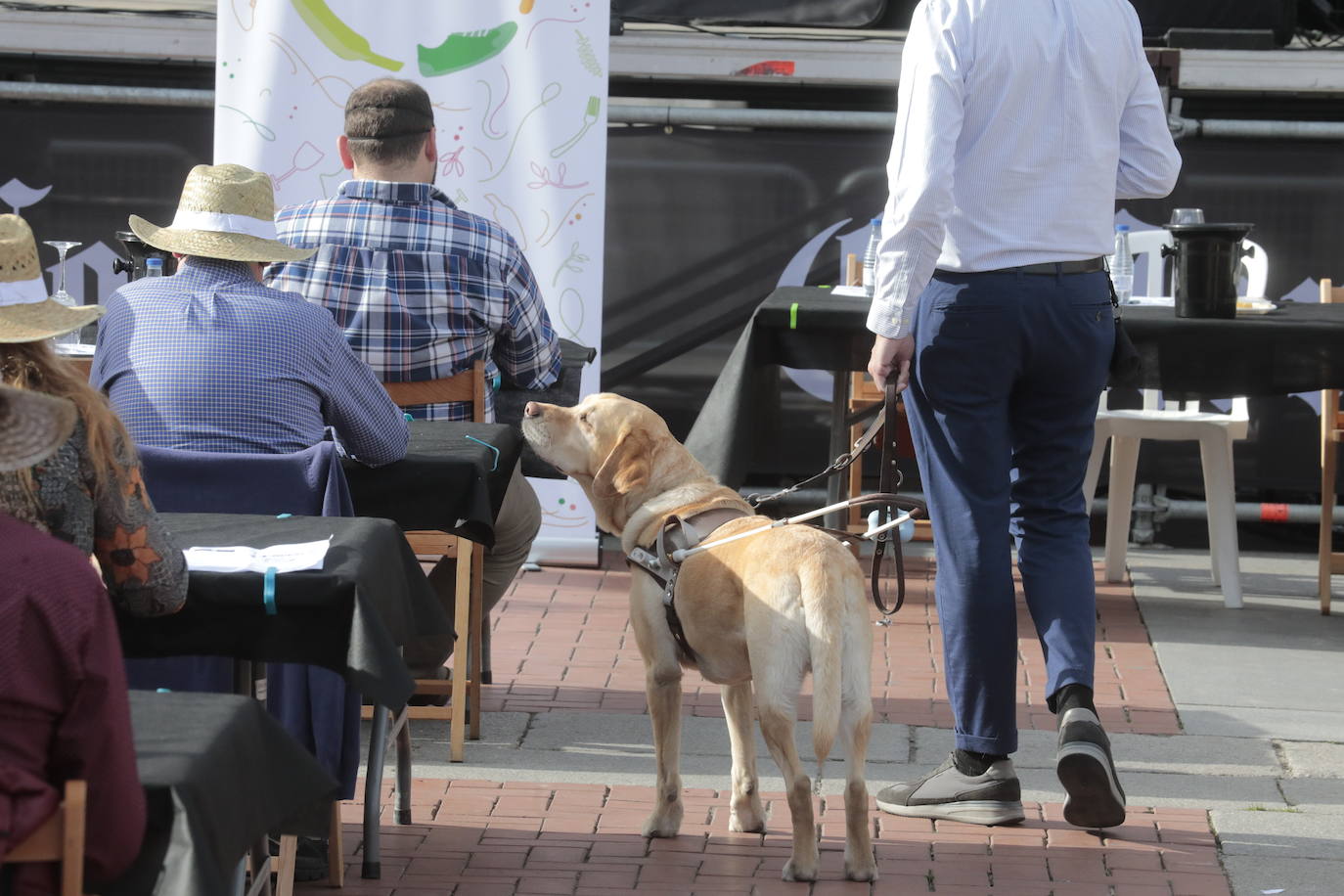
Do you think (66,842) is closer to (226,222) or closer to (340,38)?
(226,222)

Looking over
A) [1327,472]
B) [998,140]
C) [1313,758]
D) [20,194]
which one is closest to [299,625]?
[998,140]

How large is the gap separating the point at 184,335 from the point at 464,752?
56.5 inches

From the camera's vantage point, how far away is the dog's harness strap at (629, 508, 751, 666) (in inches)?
140

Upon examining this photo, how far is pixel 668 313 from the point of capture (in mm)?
7426

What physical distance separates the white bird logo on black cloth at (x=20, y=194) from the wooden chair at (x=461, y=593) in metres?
3.62

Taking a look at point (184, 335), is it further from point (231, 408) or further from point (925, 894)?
point (925, 894)

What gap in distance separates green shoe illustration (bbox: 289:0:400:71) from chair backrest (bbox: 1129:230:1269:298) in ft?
10.1

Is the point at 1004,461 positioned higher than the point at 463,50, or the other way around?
the point at 463,50

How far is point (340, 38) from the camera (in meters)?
6.56

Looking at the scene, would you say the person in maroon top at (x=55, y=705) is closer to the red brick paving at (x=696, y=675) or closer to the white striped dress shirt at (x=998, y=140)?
the white striped dress shirt at (x=998, y=140)

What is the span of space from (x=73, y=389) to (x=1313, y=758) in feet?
11.3

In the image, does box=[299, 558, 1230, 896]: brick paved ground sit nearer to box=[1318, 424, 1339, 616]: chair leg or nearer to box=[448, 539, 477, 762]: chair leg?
box=[448, 539, 477, 762]: chair leg

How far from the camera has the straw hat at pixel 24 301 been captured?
241 cm

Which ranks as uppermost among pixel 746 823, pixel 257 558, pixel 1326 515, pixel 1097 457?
pixel 257 558
